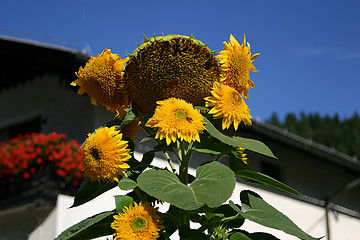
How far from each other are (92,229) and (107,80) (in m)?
0.51

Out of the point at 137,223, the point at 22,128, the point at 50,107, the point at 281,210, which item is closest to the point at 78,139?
the point at 50,107

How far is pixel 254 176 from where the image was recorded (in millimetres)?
1666

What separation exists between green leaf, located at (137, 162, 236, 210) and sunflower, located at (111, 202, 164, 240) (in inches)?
4.7

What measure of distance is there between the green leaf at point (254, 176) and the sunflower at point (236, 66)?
0.77ft

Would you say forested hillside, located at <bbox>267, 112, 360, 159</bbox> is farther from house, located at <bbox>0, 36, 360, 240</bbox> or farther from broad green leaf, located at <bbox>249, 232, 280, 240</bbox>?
broad green leaf, located at <bbox>249, 232, 280, 240</bbox>

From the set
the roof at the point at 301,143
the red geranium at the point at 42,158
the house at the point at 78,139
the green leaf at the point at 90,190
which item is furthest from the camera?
the roof at the point at 301,143

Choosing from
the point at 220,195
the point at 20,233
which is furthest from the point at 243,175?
the point at 20,233

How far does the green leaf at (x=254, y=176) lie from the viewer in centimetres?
163

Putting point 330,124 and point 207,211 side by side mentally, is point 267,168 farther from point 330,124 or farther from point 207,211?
point 330,124

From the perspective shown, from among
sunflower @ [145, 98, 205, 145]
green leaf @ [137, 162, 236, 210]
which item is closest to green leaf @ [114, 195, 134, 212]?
green leaf @ [137, 162, 236, 210]

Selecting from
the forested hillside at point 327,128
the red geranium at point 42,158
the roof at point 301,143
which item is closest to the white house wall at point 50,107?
the red geranium at point 42,158

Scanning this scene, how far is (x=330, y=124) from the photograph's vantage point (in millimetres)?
46281

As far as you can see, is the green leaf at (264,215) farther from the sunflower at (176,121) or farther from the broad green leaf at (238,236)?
the sunflower at (176,121)

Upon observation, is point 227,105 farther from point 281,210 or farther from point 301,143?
point 281,210
